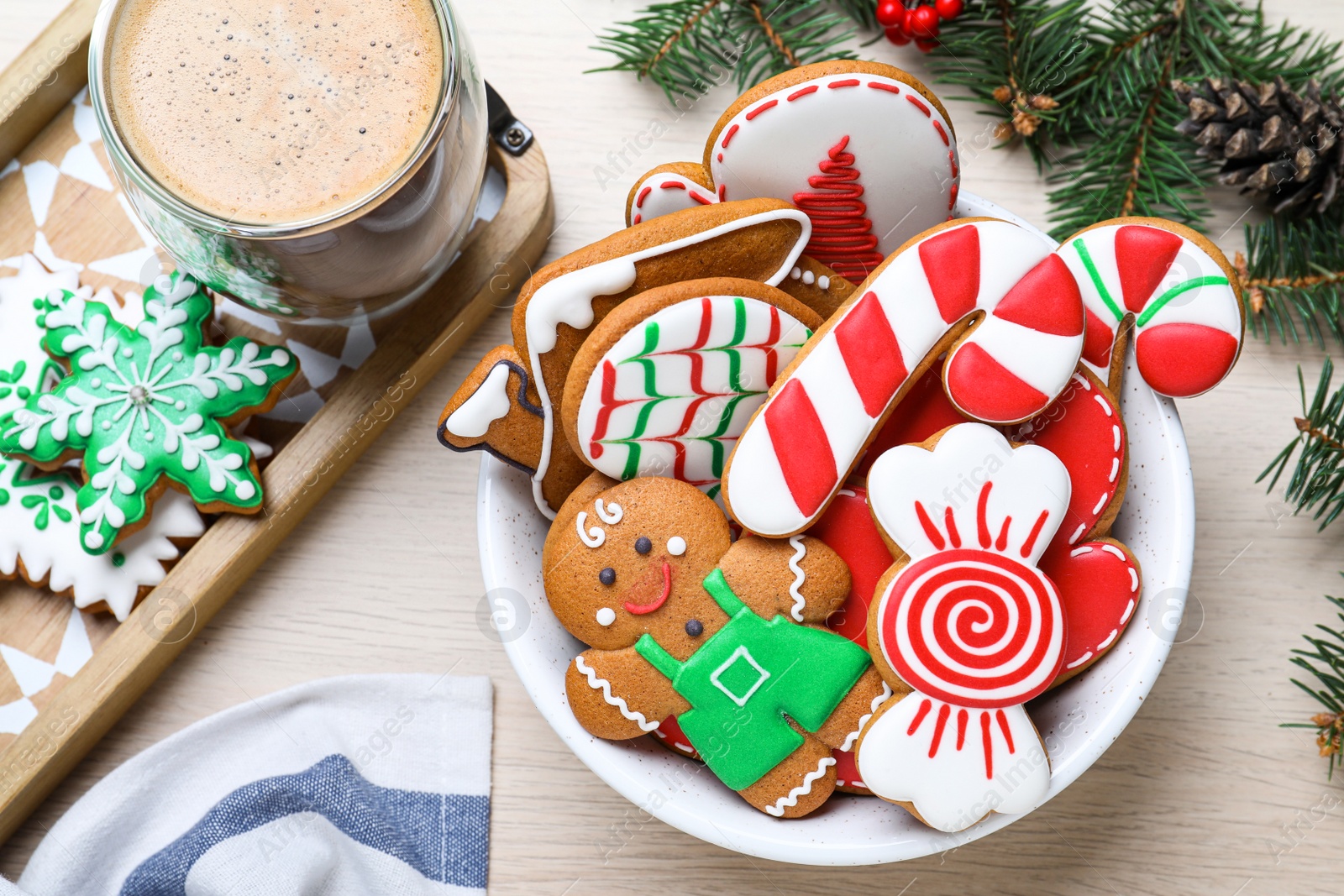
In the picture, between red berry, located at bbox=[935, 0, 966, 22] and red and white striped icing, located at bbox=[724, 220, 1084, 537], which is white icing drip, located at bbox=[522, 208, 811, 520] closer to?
red and white striped icing, located at bbox=[724, 220, 1084, 537]

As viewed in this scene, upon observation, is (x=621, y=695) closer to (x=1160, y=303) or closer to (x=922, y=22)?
(x=1160, y=303)

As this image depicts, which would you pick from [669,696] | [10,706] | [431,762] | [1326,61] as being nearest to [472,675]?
[431,762]

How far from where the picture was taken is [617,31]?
3.19 ft

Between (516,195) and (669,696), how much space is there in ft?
1.53

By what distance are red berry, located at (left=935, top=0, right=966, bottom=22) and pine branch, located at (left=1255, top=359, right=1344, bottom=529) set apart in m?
0.41

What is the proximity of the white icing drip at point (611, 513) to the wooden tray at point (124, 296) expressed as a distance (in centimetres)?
27

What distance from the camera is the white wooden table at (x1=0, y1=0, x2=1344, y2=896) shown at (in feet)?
2.84

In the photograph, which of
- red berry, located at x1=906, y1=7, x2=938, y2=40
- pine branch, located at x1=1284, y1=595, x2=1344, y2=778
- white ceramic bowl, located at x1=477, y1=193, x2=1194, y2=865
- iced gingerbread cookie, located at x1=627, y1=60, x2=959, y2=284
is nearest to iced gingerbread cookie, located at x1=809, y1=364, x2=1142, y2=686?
white ceramic bowl, located at x1=477, y1=193, x2=1194, y2=865

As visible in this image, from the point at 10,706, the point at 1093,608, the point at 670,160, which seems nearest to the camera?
the point at 1093,608

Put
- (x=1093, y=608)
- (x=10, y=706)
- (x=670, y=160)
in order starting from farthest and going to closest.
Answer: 1. (x=670, y=160)
2. (x=10, y=706)
3. (x=1093, y=608)

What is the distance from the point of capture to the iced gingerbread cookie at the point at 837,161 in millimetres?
729

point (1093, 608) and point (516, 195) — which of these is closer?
point (1093, 608)

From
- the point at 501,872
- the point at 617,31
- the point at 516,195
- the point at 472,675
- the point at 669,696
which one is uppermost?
the point at 617,31

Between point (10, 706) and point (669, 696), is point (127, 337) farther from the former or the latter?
point (669, 696)
